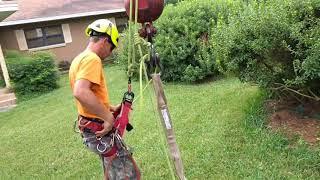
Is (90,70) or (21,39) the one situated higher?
(90,70)

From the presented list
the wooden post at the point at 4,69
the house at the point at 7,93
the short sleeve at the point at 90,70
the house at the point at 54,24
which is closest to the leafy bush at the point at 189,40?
the house at the point at 7,93

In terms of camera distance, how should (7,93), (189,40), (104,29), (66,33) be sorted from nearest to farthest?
(104,29), (189,40), (7,93), (66,33)

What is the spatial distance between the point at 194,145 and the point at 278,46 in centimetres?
178

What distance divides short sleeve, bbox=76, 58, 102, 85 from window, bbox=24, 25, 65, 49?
1792cm

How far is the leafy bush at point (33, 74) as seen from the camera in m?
15.3

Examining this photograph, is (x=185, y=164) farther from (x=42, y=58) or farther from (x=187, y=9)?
(x=42, y=58)

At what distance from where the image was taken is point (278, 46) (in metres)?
4.98

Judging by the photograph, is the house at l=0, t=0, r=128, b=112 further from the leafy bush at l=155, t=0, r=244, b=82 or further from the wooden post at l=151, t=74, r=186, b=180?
the wooden post at l=151, t=74, r=186, b=180

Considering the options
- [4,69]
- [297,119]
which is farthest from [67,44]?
[297,119]

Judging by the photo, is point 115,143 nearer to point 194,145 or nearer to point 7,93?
point 194,145

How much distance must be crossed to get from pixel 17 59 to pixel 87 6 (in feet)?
21.1

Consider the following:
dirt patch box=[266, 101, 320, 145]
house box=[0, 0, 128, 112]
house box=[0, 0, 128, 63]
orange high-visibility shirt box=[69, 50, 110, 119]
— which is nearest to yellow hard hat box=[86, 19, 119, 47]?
orange high-visibility shirt box=[69, 50, 110, 119]

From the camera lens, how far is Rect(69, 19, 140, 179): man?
136 inches

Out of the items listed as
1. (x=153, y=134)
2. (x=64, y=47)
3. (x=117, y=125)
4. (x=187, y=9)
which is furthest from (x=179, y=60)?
(x=64, y=47)
